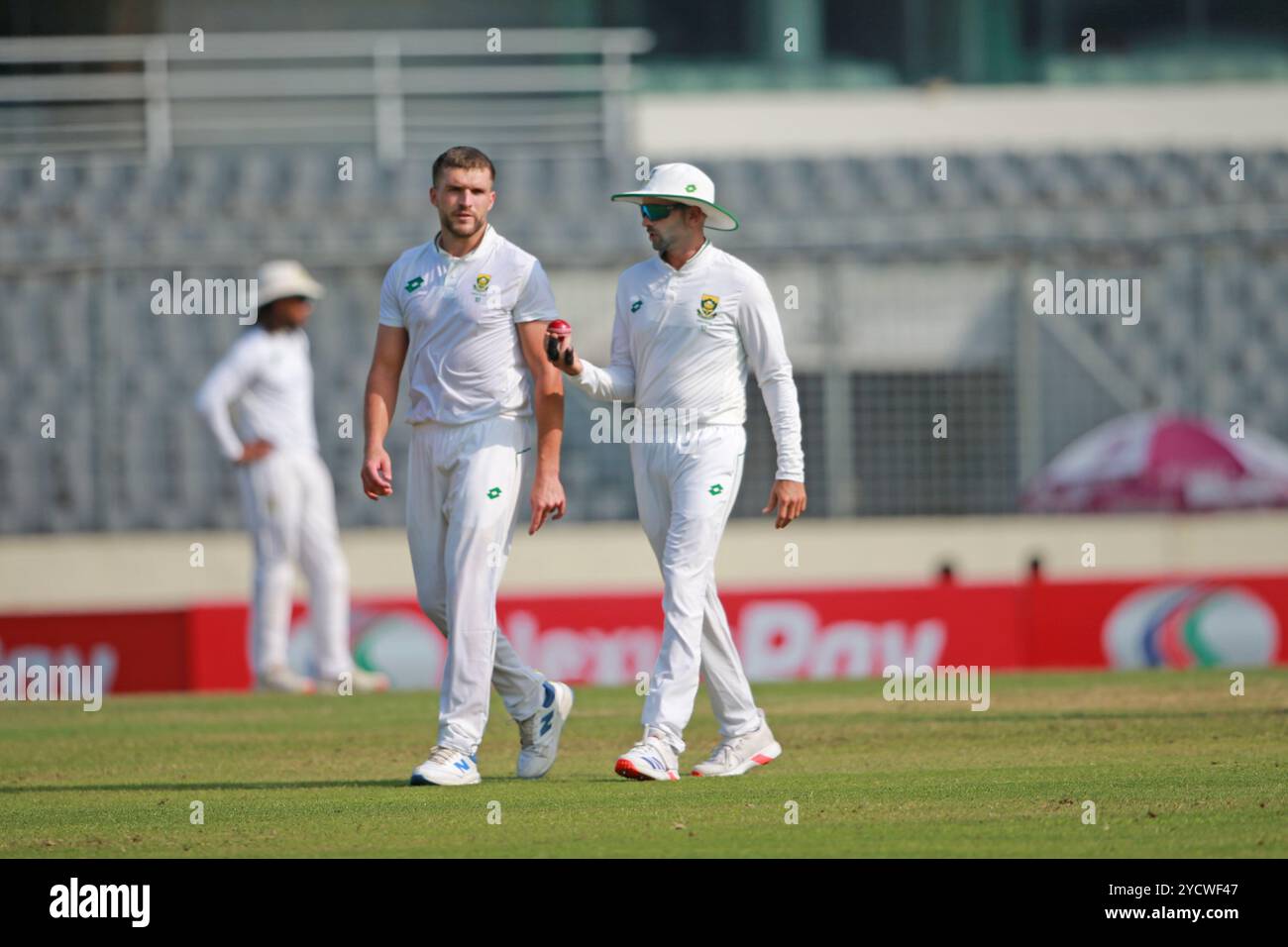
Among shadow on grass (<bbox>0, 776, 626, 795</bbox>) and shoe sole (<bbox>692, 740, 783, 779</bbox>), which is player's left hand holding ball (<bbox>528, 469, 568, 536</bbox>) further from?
shoe sole (<bbox>692, 740, 783, 779</bbox>)

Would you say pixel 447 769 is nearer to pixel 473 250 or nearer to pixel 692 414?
pixel 692 414

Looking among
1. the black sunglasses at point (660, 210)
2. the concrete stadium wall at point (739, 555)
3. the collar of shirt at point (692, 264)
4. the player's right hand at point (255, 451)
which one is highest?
the black sunglasses at point (660, 210)

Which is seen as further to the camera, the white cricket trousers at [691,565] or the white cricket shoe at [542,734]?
the white cricket shoe at [542,734]

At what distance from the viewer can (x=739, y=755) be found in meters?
7.82

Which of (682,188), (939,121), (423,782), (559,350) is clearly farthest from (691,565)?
(939,121)

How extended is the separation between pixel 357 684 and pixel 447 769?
17.9 feet

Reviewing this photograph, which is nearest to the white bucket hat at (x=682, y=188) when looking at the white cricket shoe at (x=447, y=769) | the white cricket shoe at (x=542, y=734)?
the white cricket shoe at (x=542, y=734)

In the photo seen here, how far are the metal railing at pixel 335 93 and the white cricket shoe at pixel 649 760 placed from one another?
12.7m

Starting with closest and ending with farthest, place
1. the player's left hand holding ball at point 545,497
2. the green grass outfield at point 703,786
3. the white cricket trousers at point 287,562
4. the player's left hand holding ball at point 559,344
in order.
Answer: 1. the green grass outfield at point 703,786
2. the player's left hand holding ball at point 559,344
3. the player's left hand holding ball at point 545,497
4. the white cricket trousers at point 287,562

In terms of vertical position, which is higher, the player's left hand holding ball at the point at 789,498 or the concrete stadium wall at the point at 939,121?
the concrete stadium wall at the point at 939,121

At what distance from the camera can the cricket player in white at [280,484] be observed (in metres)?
12.5

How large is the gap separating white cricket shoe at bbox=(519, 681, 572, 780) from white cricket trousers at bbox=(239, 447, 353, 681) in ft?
15.7

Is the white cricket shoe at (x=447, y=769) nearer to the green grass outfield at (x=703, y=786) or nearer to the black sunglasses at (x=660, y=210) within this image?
the green grass outfield at (x=703, y=786)

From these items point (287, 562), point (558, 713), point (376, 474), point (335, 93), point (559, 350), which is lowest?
point (558, 713)
